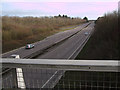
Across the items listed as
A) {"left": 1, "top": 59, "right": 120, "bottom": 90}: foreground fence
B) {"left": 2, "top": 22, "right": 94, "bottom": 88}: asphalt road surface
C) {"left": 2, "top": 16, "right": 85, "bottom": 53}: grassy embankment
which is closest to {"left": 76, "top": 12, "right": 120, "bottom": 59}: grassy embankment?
{"left": 2, "top": 22, "right": 94, "bottom": 88}: asphalt road surface

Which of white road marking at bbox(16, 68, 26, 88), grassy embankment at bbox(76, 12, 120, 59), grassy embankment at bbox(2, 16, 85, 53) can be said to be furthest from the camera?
grassy embankment at bbox(76, 12, 120, 59)

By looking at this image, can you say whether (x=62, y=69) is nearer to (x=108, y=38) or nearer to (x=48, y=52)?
(x=108, y=38)

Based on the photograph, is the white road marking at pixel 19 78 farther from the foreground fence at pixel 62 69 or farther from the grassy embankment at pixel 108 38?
the grassy embankment at pixel 108 38

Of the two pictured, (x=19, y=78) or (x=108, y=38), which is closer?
(x=19, y=78)

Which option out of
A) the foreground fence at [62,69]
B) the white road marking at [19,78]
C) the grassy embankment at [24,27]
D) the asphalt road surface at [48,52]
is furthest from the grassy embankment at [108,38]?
the white road marking at [19,78]

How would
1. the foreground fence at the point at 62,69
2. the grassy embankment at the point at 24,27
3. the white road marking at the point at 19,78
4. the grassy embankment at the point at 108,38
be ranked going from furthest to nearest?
the grassy embankment at the point at 108,38 → the grassy embankment at the point at 24,27 → the white road marking at the point at 19,78 → the foreground fence at the point at 62,69

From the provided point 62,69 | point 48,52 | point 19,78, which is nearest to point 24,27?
point 19,78

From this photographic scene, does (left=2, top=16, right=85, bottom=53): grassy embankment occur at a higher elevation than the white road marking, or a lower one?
higher

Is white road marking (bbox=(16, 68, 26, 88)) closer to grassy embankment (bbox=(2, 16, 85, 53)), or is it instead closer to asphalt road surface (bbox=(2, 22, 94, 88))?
asphalt road surface (bbox=(2, 22, 94, 88))

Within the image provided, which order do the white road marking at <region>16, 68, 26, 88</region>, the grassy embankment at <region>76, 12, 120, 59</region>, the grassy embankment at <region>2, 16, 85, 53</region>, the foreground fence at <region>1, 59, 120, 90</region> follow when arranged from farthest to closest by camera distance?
the grassy embankment at <region>76, 12, 120, 59</region>
the grassy embankment at <region>2, 16, 85, 53</region>
the white road marking at <region>16, 68, 26, 88</region>
the foreground fence at <region>1, 59, 120, 90</region>

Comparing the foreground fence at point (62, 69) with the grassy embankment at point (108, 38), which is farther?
the grassy embankment at point (108, 38)

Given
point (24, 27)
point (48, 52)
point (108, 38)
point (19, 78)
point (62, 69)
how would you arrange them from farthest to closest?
point (48, 52)
point (108, 38)
point (24, 27)
point (19, 78)
point (62, 69)

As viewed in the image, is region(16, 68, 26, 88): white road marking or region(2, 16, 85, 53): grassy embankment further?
region(2, 16, 85, 53): grassy embankment

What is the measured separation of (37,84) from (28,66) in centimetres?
28
